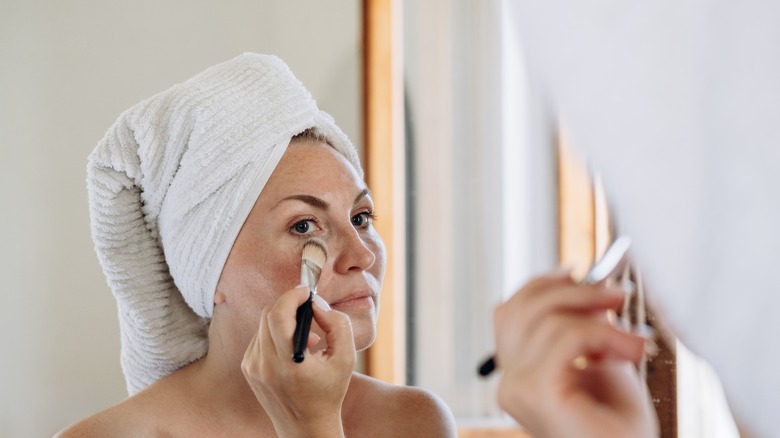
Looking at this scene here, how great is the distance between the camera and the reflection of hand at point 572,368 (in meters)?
0.30

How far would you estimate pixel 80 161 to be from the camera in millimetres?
1912

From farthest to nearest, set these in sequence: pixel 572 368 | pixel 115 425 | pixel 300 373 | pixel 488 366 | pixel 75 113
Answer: pixel 75 113 → pixel 115 425 → pixel 300 373 → pixel 488 366 → pixel 572 368

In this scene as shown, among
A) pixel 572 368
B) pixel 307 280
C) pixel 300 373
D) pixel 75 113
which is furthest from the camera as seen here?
pixel 75 113

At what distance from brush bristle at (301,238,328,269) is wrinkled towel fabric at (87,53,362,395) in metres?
0.09

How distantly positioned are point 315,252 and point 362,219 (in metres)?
0.11

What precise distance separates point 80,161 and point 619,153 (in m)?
1.85

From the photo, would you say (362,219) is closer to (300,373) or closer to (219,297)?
(219,297)

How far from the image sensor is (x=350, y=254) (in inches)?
33.8

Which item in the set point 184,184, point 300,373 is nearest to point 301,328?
point 300,373

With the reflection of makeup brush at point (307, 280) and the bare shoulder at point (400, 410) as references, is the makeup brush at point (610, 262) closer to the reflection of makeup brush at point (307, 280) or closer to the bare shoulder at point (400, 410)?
the reflection of makeup brush at point (307, 280)

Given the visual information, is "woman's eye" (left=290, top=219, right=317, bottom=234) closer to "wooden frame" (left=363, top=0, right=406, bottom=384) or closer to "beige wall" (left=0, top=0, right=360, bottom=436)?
"wooden frame" (left=363, top=0, right=406, bottom=384)

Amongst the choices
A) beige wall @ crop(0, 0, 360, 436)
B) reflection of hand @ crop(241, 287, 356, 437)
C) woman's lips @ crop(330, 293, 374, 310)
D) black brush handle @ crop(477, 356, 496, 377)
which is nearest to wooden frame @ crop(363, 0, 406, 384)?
beige wall @ crop(0, 0, 360, 436)

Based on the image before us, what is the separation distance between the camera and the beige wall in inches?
74.0

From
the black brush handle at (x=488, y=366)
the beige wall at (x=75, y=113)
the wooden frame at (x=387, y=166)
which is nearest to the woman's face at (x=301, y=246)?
the black brush handle at (x=488, y=366)
